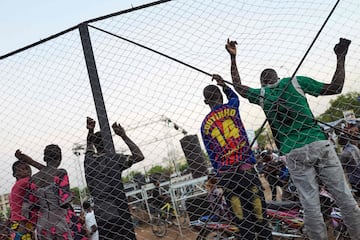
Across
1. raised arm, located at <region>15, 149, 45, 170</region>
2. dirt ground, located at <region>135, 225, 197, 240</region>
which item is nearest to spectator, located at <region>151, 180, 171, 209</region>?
dirt ground, located at <region>135, 225, 197, 240</region>

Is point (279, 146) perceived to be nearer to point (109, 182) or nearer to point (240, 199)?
point (240, 199)

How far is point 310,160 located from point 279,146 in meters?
0.29

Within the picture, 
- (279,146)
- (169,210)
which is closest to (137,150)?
(279,146)

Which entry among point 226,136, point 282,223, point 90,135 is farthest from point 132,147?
point 282,223

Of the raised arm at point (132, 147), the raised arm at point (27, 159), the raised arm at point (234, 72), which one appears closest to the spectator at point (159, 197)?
the raised arm at point (27, 159)

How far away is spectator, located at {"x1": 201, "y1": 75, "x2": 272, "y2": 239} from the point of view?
273 cm

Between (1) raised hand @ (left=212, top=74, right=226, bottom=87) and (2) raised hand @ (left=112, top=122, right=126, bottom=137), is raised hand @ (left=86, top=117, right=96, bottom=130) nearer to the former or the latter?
(2) raised hand @ (left=112, top=122, right=126, bottom=137)

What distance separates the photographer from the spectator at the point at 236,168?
2727 mm

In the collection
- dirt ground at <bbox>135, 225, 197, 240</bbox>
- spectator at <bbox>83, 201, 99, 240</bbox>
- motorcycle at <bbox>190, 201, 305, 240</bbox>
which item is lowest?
dirt ground at <bbox>135, 225, 197, 240</bbox>

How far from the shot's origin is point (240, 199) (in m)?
2.79

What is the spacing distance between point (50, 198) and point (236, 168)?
1457 mm

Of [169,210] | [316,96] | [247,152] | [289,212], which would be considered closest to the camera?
[316,96]

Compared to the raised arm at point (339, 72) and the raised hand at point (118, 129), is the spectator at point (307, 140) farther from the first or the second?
the raised hand at point (118, 129)

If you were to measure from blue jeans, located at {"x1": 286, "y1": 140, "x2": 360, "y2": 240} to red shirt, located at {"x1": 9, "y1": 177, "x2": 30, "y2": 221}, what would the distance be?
6.90 ft
